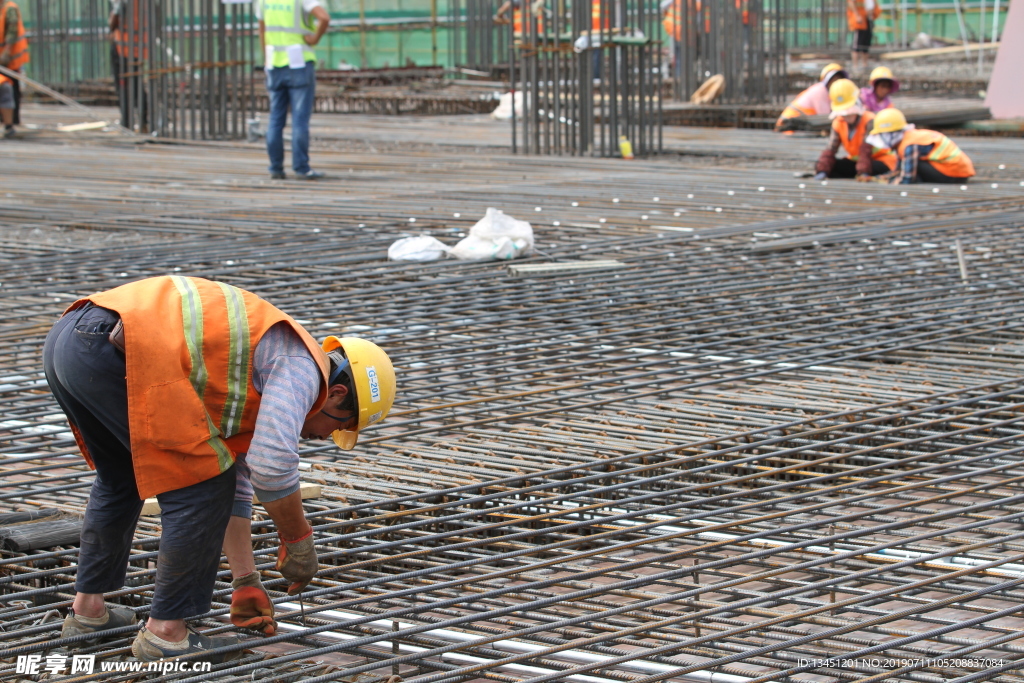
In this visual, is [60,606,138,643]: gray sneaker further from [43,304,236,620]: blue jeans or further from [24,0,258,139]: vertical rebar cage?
[24,0,258,139]: vertical rebar cage

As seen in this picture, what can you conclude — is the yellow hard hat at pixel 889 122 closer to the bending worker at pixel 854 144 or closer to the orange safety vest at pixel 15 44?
the bending worker at pixel 854 144

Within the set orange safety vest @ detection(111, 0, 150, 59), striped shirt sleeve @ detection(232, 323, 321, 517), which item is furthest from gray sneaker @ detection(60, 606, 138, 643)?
orange safety vest @ detection(111, 0, 150, 59)

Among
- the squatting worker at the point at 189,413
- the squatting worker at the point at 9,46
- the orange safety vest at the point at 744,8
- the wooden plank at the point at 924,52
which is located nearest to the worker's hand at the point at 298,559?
the squatting worker at the point at 189,413

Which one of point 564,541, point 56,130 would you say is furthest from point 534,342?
point 56,130

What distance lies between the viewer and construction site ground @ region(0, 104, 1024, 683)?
260 cm

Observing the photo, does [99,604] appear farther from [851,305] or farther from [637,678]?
[851,305]

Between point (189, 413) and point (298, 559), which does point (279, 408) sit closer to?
point (189, 413)

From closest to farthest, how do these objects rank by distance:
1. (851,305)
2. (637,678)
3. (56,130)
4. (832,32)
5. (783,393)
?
(637,678) → (783,393) → (851,305) → (56,130) → (832,32)

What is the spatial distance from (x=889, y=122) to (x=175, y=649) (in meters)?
7.53

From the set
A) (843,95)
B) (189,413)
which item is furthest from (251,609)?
(843,95)

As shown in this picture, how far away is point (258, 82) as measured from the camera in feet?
60.5

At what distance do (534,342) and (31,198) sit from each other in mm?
5004

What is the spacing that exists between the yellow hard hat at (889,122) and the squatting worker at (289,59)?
4.11 meters

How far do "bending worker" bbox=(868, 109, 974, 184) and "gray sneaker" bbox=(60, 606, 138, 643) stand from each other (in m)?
7.36
